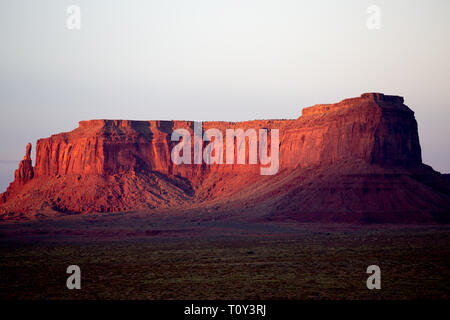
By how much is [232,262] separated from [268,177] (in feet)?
181

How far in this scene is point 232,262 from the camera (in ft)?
126

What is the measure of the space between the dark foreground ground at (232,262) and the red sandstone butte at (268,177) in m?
7.37

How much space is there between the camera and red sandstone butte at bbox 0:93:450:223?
71.4 m

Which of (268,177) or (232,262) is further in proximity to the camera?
(268,177)

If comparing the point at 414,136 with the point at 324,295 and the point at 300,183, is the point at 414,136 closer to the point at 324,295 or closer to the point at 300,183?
the point at 300,183

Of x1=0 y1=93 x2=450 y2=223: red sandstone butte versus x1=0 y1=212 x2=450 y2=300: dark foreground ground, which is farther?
x1=0 y1=93 x2=450 y2=223: red sandstone butte

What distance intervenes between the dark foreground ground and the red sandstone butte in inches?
290

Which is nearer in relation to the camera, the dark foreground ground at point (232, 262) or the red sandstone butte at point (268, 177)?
the dark foreground ground at point (232, 262)

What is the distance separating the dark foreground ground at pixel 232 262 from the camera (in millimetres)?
27844

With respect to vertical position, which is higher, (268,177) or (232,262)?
(268,177)

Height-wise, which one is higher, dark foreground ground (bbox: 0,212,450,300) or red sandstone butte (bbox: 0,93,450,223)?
red sandstone butte (bbox: 0,93,450,223)

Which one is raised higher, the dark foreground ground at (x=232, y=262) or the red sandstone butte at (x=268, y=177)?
the red sandstone butte at (x=268, y=177)

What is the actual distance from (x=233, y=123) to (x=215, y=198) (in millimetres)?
21179

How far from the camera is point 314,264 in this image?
36.8 metres
